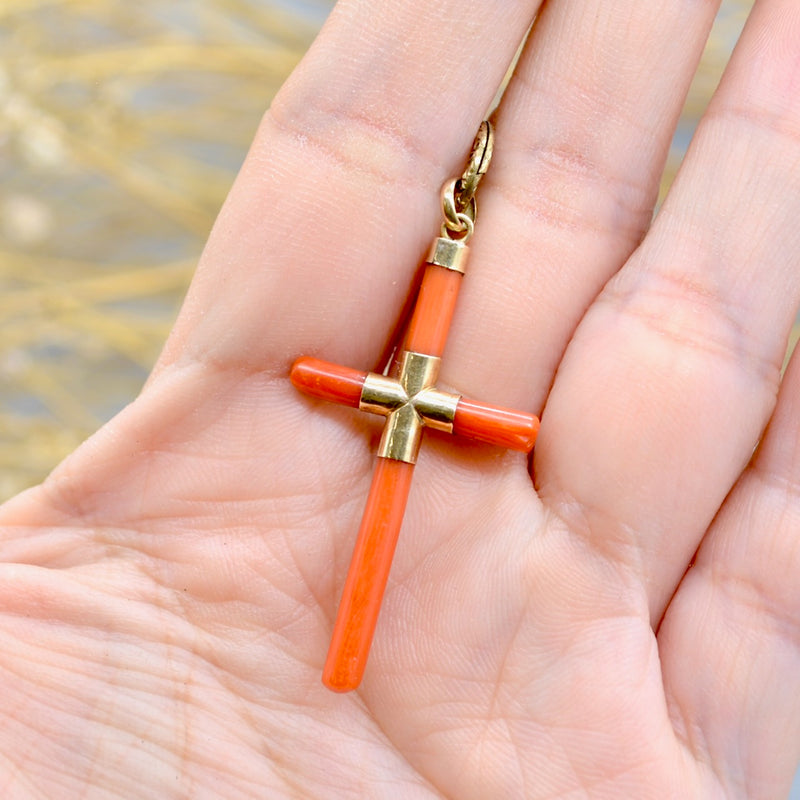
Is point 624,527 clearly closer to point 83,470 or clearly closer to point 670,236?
point 670,236

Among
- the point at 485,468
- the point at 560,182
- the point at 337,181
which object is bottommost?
the point at 485,468

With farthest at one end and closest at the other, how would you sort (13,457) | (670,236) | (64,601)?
(13,457) → (670,236) → (64,601)

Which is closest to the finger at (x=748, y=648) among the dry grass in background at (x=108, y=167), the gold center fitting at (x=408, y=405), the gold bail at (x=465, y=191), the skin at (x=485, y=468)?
the skin at (x=485, y=468)

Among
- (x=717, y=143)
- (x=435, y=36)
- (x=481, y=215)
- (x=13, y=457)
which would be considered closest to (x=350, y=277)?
(x=481, y=215)

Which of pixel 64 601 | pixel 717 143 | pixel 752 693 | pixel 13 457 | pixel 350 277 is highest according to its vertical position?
pixel 717 143

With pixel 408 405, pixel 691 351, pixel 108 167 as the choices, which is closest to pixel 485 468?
pixel 408 405

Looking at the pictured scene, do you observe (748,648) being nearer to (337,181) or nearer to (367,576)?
(367,576)

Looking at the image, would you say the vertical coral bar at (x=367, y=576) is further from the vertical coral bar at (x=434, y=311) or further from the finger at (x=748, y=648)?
the finger at (x=748, y=648)

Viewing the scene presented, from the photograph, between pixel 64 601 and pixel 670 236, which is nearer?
pixel 64 601
